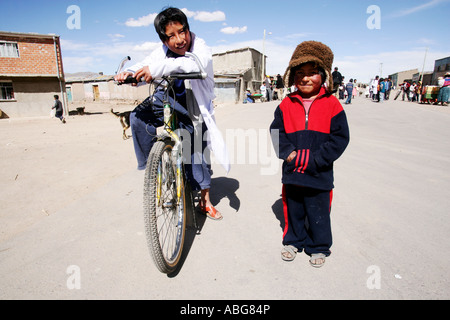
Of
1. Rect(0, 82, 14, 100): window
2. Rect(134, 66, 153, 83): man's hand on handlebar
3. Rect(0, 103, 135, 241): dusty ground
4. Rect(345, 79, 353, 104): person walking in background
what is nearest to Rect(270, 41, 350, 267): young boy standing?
Rect(134, 66, 153, 83): man's hand on handlebar

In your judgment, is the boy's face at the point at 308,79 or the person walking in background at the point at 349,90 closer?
the boy's face at the point at 308,79

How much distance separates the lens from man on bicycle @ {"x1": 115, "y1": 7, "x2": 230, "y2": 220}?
211 centimetres

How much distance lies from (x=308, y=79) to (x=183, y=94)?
1159mm

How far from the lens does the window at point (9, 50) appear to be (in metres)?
20.6

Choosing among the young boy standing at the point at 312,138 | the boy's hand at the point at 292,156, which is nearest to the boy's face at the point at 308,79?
the young boy standing at the point at 312,138

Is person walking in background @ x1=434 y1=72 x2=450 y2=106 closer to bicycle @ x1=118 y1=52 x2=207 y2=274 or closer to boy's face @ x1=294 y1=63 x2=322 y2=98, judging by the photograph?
boy's face @ x1=294 y1=63 x2=322 y2=98

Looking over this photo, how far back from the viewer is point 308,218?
2.34m

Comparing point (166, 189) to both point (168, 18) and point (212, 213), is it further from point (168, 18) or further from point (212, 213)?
point (168, 18)

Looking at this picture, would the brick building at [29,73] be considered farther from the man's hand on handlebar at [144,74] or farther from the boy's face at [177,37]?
the man's hand on handlebar at [144,74]

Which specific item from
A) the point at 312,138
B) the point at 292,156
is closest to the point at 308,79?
the point at 312,138

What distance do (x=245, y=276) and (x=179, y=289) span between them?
510 millimetres

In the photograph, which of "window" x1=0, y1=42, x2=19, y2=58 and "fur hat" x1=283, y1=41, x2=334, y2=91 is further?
"window" x1=0, y1=42, x2=19, y2=58

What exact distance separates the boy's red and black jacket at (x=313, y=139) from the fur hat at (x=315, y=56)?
0.55 feet
